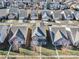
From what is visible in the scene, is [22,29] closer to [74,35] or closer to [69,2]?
[74,35]

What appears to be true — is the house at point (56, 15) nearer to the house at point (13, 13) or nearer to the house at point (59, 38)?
the house at point (59, 38)

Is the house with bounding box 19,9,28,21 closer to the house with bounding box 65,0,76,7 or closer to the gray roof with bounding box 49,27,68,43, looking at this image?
the gray roof with bounding box 49,27,68,43

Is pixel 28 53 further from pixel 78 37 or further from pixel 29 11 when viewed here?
pixel 29 11

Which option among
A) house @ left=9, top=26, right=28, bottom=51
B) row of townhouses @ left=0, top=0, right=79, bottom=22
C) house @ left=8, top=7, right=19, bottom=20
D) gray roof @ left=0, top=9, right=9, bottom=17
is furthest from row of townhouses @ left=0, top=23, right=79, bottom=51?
gray roof @ left=0, top=9, right=9, bottom=17

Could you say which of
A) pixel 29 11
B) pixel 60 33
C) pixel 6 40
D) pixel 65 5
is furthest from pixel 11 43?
pixel 65 5

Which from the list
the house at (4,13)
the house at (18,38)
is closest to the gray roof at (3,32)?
the house at (18,38)

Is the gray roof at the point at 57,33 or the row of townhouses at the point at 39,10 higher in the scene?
the row of townhouses at the point at 39,10
